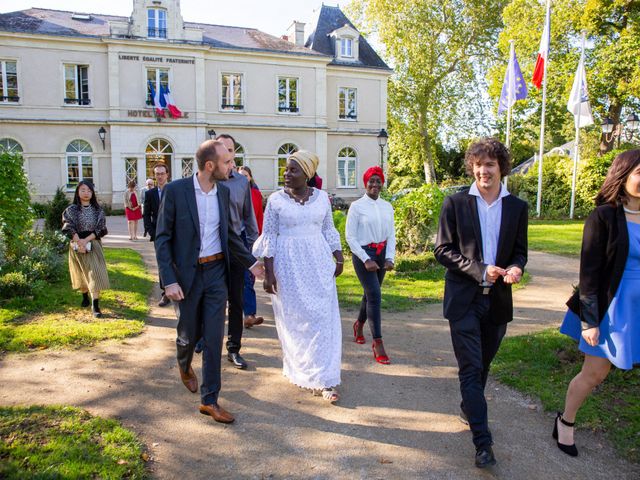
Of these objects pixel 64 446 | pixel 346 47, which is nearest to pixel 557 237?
pixel 64 446

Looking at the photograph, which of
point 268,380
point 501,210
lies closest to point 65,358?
point 268,380

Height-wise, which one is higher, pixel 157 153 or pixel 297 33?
pixel 297 33

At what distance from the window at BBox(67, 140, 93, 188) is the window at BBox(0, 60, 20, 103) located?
3406mm

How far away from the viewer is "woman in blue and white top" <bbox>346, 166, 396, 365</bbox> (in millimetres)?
5348

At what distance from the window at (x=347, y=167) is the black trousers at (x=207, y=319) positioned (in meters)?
29.0

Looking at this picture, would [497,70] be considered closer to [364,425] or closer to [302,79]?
[302,79]

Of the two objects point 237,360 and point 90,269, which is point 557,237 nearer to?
point 237,360

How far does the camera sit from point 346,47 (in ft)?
107

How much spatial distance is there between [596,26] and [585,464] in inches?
1045

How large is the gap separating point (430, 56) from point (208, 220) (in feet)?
114

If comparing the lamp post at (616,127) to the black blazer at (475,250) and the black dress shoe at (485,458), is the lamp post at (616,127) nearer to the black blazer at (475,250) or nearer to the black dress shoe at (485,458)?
the black blazer at (475,250)

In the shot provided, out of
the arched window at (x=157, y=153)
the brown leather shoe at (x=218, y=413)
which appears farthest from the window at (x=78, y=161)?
the brown leather shoe at (x=218, y=413)

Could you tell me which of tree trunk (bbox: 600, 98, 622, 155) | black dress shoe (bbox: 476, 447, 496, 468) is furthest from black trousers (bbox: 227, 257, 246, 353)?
tree trunk (bbox: 600, 98, 622, 155)

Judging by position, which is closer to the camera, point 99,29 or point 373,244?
point 373,244
